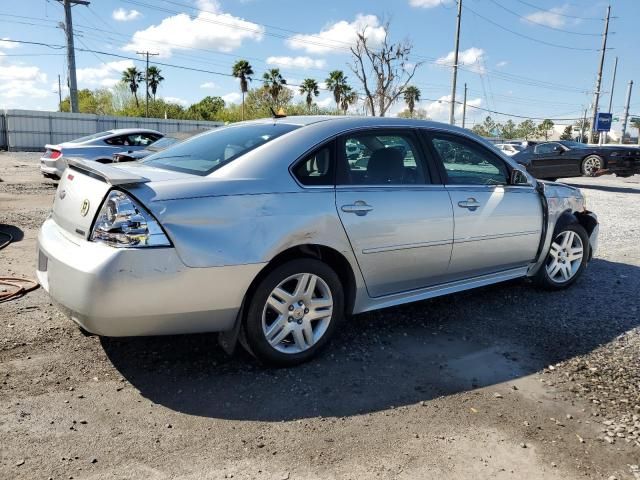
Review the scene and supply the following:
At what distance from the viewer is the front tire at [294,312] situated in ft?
10.6

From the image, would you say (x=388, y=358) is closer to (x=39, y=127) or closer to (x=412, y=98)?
(x=39, y=127)

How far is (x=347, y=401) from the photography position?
3.09 meters

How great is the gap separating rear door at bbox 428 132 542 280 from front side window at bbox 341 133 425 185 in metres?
0.26

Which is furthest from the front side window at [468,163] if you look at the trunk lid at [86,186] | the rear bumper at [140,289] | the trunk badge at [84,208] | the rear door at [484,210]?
the trunk badge at [84,208]

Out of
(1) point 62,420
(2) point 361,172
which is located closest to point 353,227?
(2) point 361,172

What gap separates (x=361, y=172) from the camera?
3.76m

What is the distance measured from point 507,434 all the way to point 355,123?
225cm

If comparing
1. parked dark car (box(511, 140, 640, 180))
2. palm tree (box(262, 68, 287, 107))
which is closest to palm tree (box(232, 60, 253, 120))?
palm tree (box(262, 68, 287, 107))

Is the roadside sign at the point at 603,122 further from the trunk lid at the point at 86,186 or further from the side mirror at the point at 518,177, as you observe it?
the trunk lid at the point at 86,186

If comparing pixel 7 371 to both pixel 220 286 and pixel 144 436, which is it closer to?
pixel 144 436

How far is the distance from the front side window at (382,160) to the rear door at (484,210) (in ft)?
0.85

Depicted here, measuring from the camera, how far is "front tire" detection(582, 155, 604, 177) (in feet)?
54.6

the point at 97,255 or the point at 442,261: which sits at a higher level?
the point at 97,255

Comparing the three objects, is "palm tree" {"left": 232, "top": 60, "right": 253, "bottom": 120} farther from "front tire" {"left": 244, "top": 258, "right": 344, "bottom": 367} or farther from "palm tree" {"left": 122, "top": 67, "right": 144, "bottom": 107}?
"front tire" {"left": 244, "top": 258, "right": 344, "bottom": 367}
